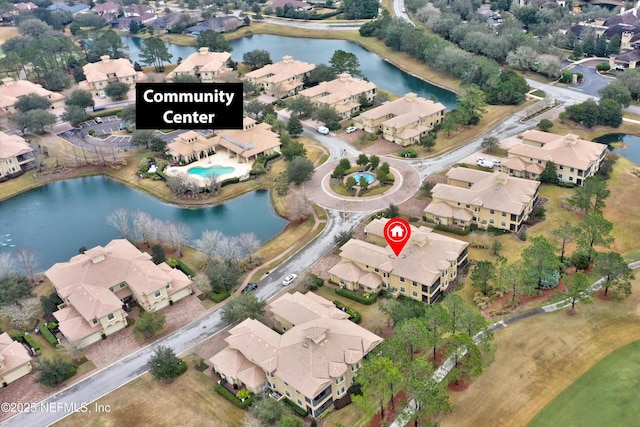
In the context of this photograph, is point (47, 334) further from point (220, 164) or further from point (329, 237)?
point (220, 164)

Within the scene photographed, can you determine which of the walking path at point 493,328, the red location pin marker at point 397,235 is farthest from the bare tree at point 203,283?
the walking path at point 493,328

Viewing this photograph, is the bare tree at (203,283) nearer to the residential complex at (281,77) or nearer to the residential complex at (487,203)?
the residential complex at (487,203)

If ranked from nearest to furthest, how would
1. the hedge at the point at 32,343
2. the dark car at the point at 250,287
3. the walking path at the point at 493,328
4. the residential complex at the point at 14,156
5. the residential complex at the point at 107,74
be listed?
1. the walking path at the point at 493,328
2. the hedge at the point at 32,343
3. the dark car at the point at 250,287
4. the residential complex at the point at 14,156
5. the residential complex at the point at 107,74

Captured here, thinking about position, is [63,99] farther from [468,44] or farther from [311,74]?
[468,44]

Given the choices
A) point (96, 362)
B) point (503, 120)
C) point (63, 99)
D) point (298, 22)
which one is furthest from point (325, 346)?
point (298, 22)

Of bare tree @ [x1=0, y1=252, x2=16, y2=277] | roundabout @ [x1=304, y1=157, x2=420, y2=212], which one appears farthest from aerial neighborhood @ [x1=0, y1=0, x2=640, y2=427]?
bare tree @ [x1=0, y1=252, x2=16, y2=277]
